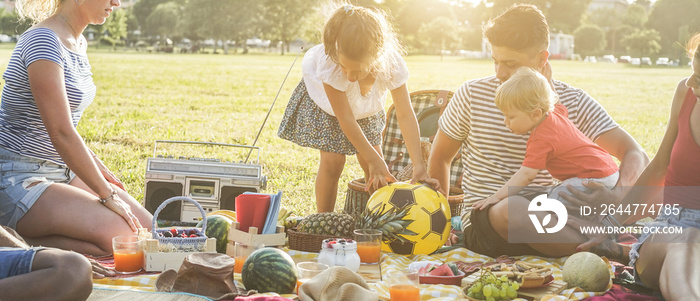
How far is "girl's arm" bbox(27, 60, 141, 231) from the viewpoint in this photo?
3.66m

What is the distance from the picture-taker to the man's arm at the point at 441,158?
14.6 ft

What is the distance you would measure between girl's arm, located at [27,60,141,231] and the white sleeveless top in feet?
4.69

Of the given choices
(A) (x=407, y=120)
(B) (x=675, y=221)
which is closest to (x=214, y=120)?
(A) (x=407, y=120)

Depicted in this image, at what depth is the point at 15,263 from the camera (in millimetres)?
2723

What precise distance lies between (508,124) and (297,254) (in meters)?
1.31

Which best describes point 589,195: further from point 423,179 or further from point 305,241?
point 305,241

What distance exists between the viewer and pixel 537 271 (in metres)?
3.34

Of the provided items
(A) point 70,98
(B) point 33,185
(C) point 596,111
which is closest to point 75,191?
(B) point 33,185

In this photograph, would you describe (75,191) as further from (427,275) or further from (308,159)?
(308,159)

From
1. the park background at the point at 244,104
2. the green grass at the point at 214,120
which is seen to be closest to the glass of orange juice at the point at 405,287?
the park background at the point at 244,104

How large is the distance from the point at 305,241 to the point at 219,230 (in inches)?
17.9

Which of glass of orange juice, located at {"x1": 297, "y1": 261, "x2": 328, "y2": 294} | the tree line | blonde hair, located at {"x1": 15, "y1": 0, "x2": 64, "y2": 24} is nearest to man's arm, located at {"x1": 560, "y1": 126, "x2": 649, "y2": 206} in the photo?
glass of orange juice, located at {"x1": 297, "y1": 261, "x2": 328, "y2": 294}

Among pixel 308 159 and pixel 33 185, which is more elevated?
pixel 33 185

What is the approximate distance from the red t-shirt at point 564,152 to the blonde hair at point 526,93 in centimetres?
10
